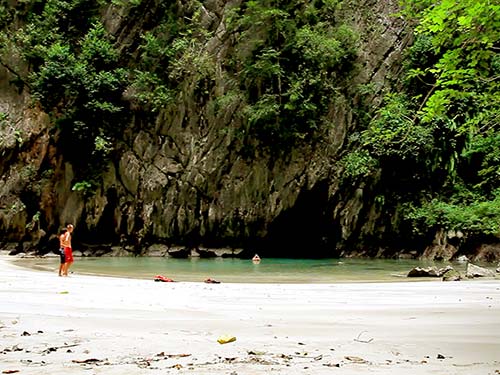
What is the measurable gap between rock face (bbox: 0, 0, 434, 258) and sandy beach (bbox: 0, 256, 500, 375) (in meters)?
16.6

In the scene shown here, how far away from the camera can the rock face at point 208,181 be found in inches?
968

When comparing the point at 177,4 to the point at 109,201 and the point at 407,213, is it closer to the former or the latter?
the point at 109,201

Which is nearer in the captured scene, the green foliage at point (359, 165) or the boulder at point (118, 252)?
the green foliage at point (359, 165)

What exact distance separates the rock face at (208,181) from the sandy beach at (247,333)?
16569 millimetres

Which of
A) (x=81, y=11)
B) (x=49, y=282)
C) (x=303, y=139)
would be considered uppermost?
(x=81, y=11)

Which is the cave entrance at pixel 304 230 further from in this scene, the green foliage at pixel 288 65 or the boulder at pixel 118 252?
the boulder at pixel 118 252

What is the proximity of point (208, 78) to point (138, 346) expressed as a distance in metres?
22.4

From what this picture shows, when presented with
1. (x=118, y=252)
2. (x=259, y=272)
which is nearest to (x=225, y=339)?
(x=259, y=272)

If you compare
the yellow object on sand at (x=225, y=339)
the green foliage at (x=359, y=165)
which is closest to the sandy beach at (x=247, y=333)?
the yellow object on sand at (x=225, y=339)

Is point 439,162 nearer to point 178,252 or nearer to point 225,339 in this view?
point 178,252

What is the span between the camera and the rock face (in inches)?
968

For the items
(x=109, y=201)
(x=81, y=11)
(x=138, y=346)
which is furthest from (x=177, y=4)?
(x=138, y=346)

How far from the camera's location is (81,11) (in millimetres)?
27188

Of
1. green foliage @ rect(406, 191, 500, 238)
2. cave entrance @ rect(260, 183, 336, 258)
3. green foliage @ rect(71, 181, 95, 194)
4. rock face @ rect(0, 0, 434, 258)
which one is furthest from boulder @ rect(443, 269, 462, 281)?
green foliage @ rect(71, 181, 95, 194)
